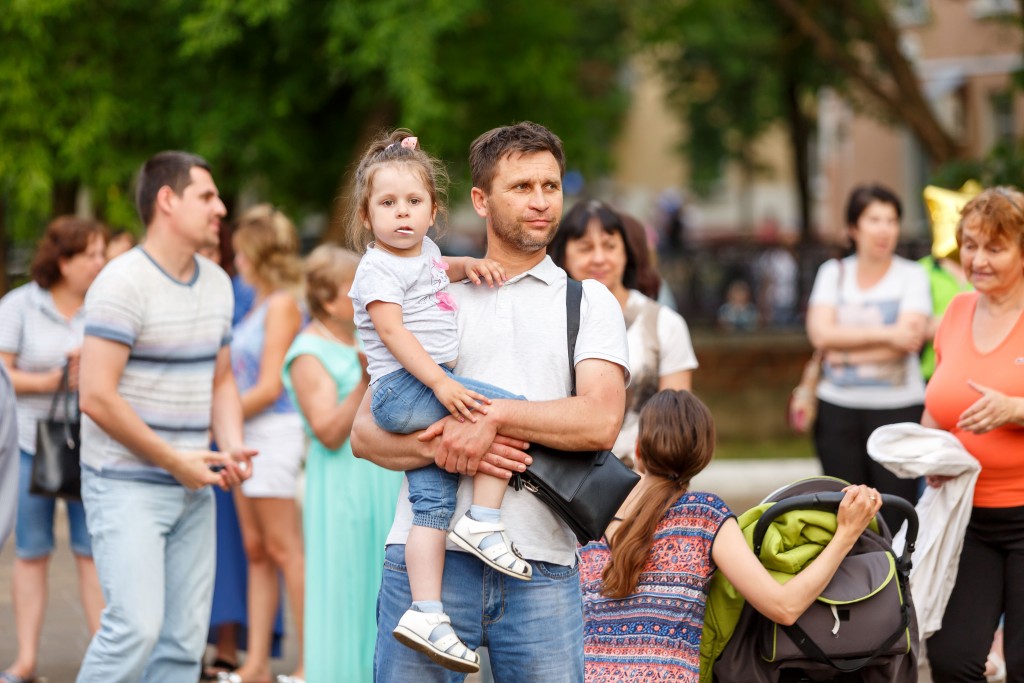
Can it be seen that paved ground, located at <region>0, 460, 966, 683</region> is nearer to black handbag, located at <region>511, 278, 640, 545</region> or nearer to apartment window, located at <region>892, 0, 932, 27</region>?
black handbag, located at <region>511, 278, 640, 545</region>

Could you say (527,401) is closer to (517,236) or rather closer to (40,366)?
(517,236)

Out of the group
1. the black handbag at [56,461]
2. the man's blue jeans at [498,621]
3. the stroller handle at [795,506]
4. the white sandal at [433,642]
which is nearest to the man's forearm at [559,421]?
the man's blue jeans at [498,621]

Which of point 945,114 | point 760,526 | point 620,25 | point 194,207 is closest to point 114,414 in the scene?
point 194,207

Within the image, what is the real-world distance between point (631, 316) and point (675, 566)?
167 cm

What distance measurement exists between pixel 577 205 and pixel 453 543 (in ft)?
8.86

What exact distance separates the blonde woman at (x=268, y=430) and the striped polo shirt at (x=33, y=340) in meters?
0.82

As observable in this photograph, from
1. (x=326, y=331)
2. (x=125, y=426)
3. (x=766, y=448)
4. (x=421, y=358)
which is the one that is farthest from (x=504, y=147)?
(x=766, y=448)

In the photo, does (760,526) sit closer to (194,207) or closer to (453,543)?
(453,543)

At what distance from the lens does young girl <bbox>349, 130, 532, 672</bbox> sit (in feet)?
12.0

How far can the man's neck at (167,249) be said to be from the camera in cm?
543

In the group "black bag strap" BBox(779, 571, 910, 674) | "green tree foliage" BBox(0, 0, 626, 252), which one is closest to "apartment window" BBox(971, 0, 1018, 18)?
"green tree foliage" BBox(0, 0, 626, 252)

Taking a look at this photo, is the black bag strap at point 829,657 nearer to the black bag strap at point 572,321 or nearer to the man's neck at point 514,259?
the black bag strap at point 572,321

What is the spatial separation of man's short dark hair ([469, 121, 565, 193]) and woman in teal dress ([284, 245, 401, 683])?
2.13 meters

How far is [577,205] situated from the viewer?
6180 millimetres
